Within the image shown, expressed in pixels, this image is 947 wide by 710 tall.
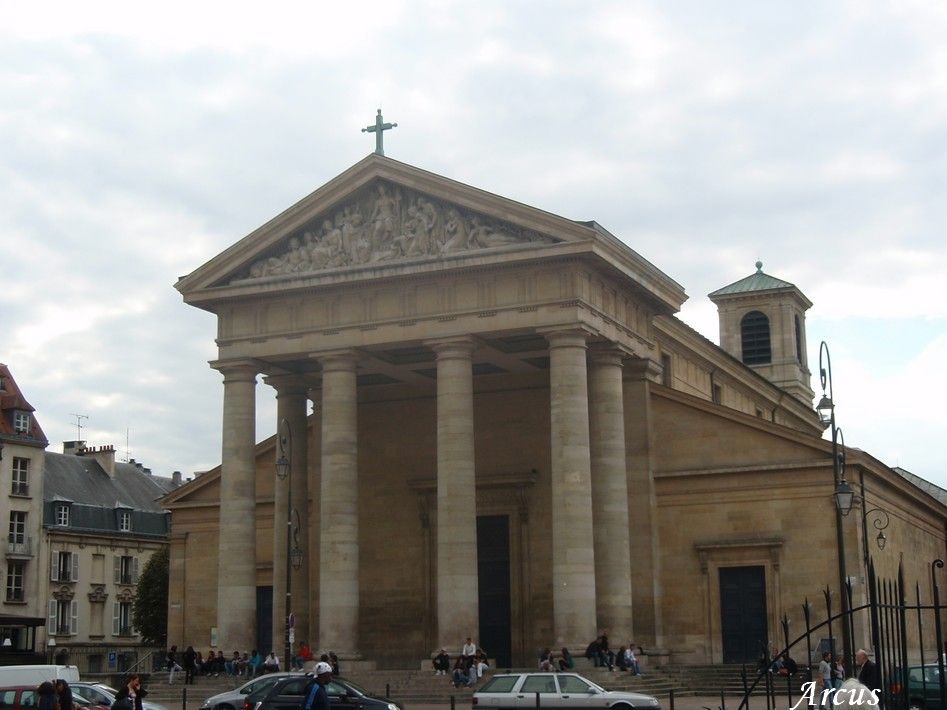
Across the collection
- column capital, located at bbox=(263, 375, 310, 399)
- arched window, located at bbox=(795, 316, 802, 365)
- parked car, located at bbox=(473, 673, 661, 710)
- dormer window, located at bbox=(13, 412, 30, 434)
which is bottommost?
parked car, located at bbox=(473, 673, 661, 710)

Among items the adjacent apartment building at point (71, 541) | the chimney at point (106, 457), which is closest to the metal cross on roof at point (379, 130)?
the adjacent apartment building at point (71, 541)

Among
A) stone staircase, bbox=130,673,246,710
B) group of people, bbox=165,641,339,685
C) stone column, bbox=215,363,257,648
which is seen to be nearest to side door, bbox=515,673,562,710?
group of people, bbox=165,641,339,685

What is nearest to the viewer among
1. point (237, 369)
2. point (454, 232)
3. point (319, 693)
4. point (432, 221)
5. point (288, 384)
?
point (319, 693)

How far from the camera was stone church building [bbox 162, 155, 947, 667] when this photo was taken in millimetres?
44469

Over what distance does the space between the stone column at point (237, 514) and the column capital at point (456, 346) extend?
7.58m

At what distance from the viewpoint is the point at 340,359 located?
155ft

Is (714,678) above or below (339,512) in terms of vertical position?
below

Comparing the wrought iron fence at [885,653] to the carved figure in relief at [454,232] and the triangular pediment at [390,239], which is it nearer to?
the triangular pediment at [390,239]

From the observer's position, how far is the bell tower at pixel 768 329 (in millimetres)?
86625

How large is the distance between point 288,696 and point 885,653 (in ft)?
52.2

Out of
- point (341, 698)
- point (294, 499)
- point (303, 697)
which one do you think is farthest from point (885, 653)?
point (294, 499)

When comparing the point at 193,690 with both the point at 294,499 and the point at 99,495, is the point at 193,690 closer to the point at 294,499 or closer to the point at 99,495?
the point at 294,499

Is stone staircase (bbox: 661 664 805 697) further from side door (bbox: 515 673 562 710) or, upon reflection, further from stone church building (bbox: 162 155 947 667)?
side door (bbox: 515 673 562 710)

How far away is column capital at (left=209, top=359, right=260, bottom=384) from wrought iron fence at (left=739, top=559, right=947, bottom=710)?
1982 cm
